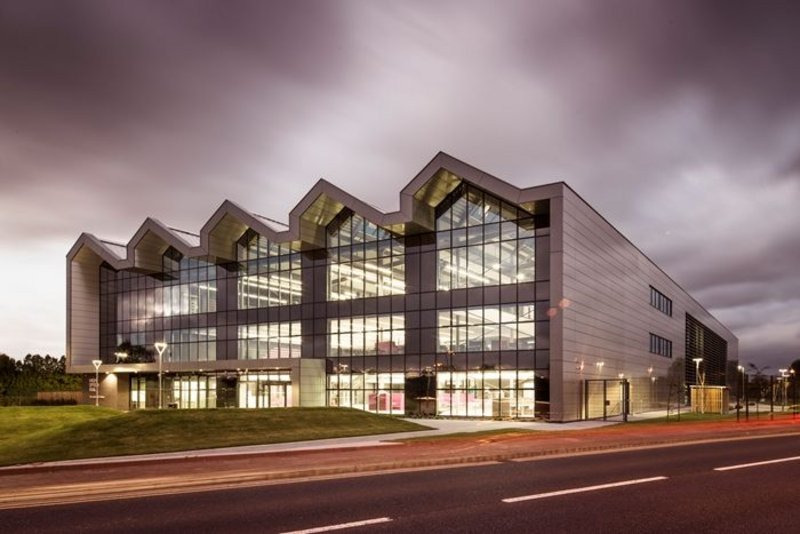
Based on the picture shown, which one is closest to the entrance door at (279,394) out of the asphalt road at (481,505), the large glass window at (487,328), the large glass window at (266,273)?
the large glass window at (266,273)

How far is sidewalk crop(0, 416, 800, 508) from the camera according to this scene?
13125 millimetres

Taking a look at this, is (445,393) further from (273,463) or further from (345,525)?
(345,525)

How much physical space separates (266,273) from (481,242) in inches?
754

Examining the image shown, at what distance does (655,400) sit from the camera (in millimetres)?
60812

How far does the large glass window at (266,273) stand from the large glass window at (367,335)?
4.69 meters

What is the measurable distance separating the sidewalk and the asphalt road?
1.07 m

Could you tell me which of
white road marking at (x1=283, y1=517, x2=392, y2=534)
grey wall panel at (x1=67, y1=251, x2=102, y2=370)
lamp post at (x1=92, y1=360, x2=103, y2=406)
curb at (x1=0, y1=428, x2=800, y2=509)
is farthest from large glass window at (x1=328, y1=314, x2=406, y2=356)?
white road marking at (x1=283, y1=517, x2=392, y2=534)

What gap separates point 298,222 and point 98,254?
2324 cm

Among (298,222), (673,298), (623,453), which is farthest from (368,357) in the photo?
(673,298)

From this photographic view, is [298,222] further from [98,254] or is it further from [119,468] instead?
[119,468]

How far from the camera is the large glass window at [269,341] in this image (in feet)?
162

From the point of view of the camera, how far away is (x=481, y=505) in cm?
1109

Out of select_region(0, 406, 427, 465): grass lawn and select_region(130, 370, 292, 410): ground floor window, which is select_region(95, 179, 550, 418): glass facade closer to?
select_region(130, 370, 292, 410): ground floor window

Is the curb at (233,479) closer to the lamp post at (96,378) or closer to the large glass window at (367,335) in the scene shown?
the large glass window at (367,335)
